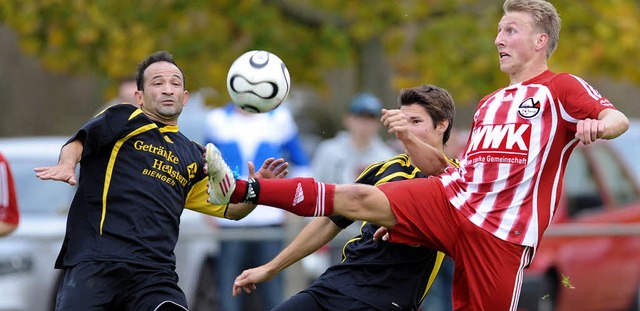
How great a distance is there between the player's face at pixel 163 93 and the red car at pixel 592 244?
197 inches

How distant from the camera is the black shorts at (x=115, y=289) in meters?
6.64

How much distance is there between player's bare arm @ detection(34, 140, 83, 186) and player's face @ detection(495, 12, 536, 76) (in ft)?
7.49

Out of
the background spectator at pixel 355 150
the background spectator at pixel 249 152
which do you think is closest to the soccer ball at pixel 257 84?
the background spectator at pixel 249 152

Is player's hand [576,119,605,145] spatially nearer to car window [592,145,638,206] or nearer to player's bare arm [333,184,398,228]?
player's bare arm [333,184,398,228]

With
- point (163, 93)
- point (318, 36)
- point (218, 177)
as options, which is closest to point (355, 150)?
point (318, 36)

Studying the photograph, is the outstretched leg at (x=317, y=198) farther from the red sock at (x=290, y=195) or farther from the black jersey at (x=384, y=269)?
the black jersey at (x=384, y=269)

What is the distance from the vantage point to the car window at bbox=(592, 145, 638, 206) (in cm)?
1242

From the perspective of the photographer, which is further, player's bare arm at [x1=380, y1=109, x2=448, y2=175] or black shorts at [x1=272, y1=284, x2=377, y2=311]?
black shorts at [x1=272, y1=284, x2=377, y2=311]

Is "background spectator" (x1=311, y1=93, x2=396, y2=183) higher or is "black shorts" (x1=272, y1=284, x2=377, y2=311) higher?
"background spectator" (x1=311, y1=93, x2=396, y2=183)

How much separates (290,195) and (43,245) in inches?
193

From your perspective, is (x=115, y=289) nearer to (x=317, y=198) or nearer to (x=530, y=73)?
(x=317, y=198)

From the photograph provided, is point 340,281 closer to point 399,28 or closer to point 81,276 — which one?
point 81,276

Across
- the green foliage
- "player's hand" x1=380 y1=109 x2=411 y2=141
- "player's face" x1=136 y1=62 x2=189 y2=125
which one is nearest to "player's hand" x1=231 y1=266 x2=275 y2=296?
"player's face" x1=136 y1=62 x2=189 y2=125

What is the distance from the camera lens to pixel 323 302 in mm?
6992
